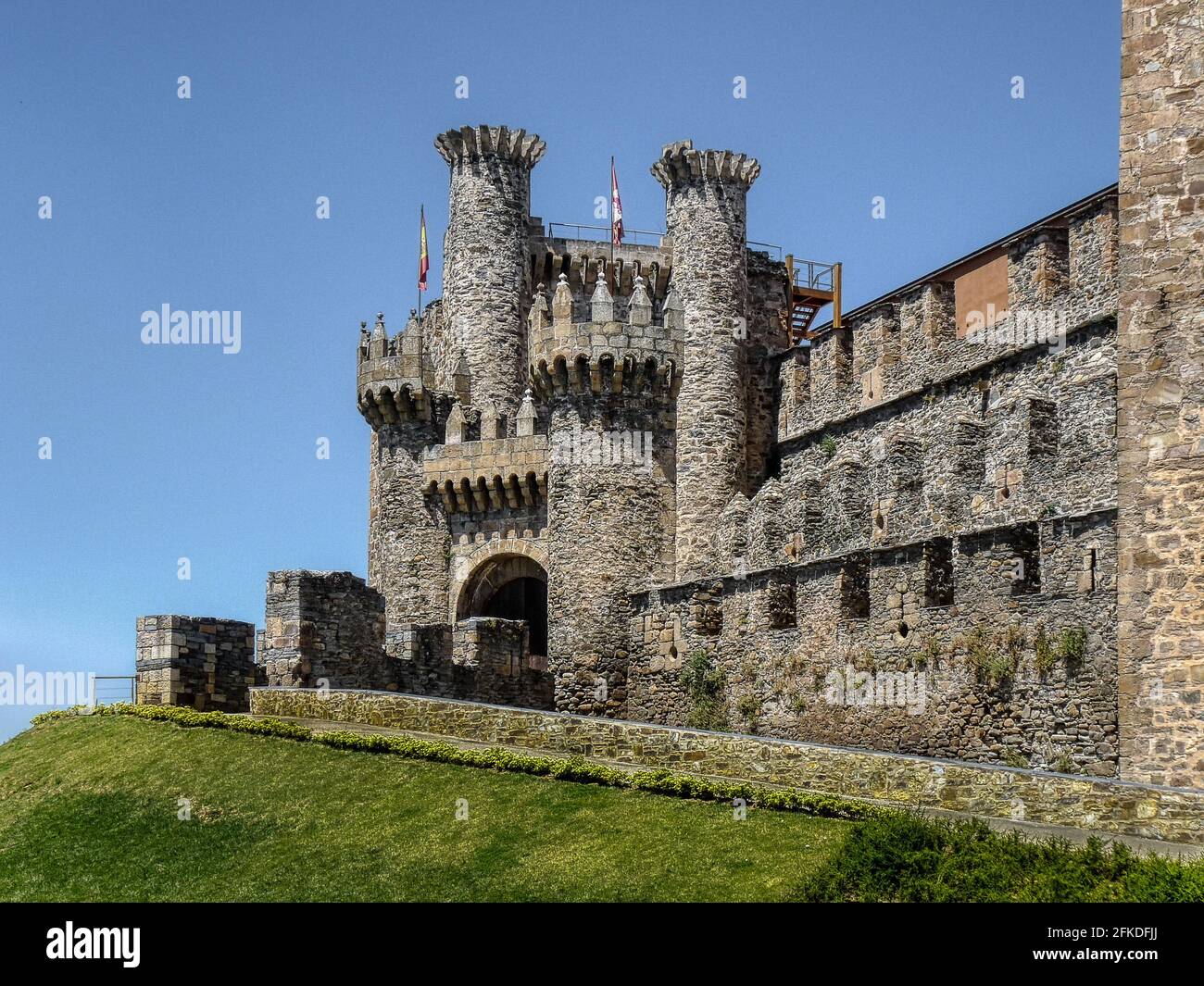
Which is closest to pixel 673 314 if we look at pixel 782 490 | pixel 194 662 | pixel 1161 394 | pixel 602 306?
pixel 602 306

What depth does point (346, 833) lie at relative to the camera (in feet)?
105

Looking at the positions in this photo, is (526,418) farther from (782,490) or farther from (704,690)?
(704,690)

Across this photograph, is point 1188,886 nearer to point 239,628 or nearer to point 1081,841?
point 1081,841

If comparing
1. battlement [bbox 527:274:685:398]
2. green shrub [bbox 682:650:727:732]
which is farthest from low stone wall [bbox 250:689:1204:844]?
battlement [bbox 527:274:685:398]

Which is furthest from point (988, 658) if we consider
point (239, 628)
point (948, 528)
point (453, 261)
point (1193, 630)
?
point (453, 261)

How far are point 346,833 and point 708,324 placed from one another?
81.2 ft

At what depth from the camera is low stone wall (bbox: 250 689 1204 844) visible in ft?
88.0

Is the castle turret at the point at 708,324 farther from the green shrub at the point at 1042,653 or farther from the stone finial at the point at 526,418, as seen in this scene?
the green shrub at the point at 1042,653

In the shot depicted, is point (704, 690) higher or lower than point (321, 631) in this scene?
lower

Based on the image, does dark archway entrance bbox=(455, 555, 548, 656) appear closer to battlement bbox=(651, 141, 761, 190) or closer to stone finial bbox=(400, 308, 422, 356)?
stone finial bbox=(400, 308, 422, 356)

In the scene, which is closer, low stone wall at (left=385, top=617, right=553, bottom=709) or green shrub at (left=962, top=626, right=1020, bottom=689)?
green shrub at (left=962, top=626, right=1020, bottom=689)

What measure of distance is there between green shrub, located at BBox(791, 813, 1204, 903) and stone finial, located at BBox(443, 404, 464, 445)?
29062 mm

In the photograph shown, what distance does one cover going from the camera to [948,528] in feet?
131
